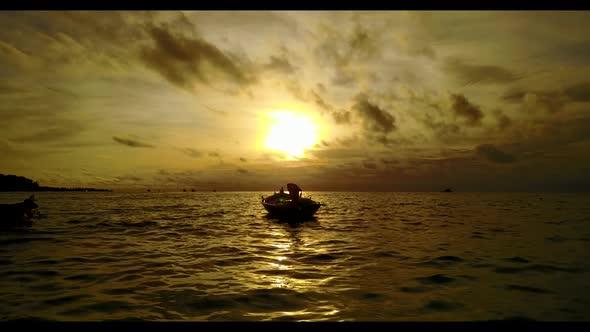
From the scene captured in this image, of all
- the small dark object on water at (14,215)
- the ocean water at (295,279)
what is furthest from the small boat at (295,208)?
the small dark object on water at (14,215)

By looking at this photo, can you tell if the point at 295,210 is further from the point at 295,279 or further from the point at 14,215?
the point at 14,215

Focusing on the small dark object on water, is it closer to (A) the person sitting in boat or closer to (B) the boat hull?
(B) the boat hull

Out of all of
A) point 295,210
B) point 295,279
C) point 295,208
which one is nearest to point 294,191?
Answer: point 295,208

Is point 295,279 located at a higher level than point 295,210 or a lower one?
lower

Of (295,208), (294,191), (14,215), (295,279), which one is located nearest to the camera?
(295,279)

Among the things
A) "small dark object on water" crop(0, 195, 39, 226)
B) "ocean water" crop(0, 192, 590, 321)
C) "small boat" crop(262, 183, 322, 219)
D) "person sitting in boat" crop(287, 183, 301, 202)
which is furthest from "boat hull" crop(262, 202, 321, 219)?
"small dark object on water" crop(0, 195, 39, 226)

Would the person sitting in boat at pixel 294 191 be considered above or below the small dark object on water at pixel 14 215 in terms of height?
above

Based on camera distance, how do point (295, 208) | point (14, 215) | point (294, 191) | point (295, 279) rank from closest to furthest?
point (295, 279)
point (14, 215)
point (295, 208)
point (294, 191)

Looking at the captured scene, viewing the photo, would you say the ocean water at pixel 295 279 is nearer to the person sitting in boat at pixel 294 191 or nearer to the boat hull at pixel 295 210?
the boat hull at pixel 295 210

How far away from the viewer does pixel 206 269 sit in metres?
14.5

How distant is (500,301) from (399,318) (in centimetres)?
374

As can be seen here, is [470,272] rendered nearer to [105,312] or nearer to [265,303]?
[265,303]

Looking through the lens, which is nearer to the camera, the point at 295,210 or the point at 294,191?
the point at 295,210
